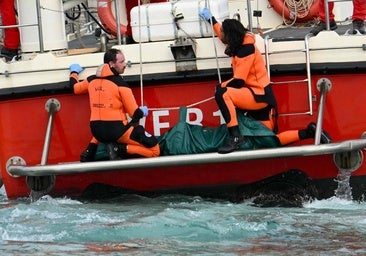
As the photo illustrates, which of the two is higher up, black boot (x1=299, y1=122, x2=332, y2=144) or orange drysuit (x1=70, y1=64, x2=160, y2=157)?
orange drysuit (x1=70, y1=64, x2=160, y2=157)

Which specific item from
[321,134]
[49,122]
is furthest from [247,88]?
[49,122]

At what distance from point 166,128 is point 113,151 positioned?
21.2 inches

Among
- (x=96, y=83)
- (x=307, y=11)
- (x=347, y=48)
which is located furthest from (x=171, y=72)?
(x=307, y=11)

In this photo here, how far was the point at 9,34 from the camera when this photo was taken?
30.3ft

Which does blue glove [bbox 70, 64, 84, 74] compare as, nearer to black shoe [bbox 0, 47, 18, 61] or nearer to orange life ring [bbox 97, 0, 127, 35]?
black shoe [bbox 0, 47, 18, 61]

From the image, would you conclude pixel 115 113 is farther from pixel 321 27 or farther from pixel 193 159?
pixel 321 27

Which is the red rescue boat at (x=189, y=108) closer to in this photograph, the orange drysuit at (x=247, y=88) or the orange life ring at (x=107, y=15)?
the orange drysuit at (x=247, y=88)

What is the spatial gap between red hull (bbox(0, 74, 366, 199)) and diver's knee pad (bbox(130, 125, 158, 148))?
0.31 metres

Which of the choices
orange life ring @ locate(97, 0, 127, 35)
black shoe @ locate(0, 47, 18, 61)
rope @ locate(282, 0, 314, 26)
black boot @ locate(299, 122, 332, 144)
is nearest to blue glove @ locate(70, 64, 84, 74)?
black shoe @ locate(0, 47, 18, 61)

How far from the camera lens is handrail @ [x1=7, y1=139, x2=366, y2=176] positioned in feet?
26.5

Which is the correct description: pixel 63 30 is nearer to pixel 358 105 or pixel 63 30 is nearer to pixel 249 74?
pixel 249 74

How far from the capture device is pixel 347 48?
335 inches

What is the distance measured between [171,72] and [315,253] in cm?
238

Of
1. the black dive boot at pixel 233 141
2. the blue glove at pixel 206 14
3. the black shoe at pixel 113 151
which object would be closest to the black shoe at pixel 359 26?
the blue glove at pixel 206 14
